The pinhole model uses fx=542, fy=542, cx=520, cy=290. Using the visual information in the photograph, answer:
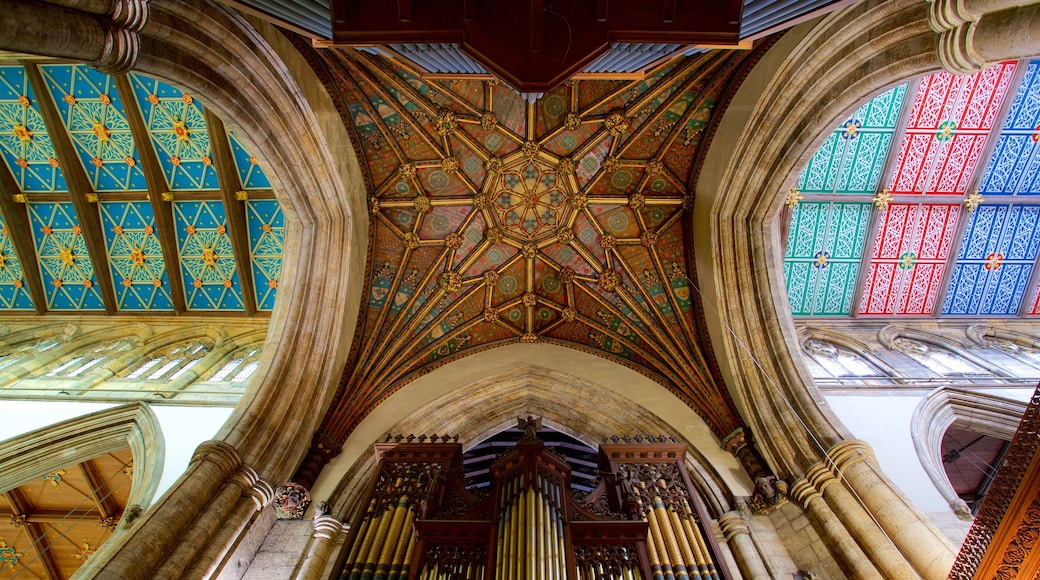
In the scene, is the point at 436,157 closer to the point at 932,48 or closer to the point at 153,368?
the point at 153,368

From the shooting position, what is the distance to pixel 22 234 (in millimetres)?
10305

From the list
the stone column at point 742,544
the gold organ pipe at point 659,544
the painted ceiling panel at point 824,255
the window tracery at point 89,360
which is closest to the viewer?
the gold organ pipe at point 659,544

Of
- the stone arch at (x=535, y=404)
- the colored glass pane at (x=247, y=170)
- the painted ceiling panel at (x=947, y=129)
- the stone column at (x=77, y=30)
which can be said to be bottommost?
the stone column at (x=77, y=30)

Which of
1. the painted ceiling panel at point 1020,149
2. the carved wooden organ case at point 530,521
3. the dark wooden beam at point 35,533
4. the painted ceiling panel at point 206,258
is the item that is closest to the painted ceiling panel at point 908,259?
the painted ceiling panel at point 1020,149

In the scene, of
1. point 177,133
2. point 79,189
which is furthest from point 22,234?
point 177,133

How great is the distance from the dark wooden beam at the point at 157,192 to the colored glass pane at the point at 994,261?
49.9 feet

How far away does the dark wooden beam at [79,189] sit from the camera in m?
8.88

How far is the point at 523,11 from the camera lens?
17.6 feet

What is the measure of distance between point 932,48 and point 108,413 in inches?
427

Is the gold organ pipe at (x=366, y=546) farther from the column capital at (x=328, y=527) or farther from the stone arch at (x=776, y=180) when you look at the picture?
the stone arch at (x=776, y=180)

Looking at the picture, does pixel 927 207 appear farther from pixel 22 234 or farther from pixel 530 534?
pixel 22 234

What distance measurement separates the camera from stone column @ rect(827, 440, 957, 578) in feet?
15.4

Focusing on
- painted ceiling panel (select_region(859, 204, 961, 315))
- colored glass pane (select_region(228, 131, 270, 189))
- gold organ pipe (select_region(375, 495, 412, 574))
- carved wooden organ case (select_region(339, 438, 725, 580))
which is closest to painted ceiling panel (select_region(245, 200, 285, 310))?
colored glass pane (select_region(228, 131, 270, 189))

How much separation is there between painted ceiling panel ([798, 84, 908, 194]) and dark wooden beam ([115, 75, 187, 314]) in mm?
11588
